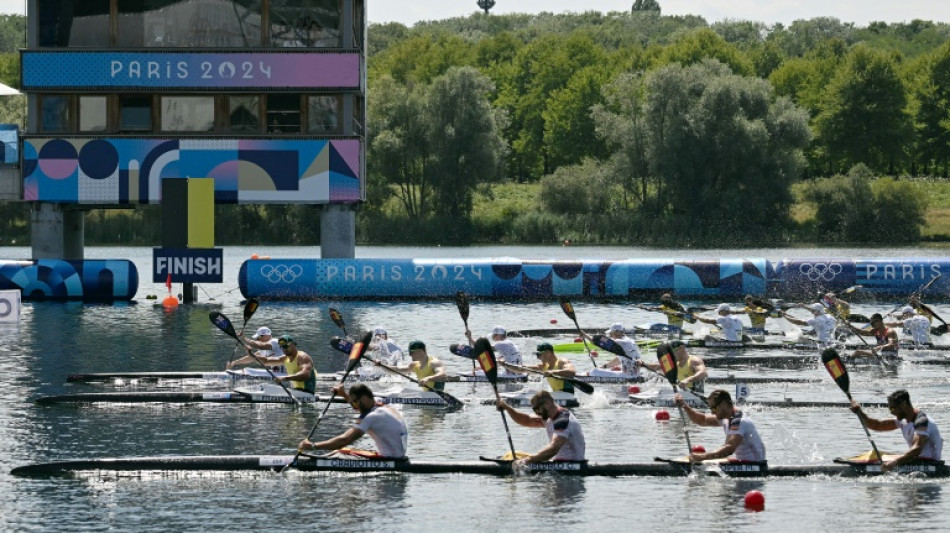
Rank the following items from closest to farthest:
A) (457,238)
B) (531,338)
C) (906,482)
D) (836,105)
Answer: (906,482) → (531,338) → (457,238) → (836,105)

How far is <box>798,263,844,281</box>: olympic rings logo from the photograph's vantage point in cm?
6184

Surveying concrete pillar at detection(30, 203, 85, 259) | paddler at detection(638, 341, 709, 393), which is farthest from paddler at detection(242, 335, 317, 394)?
concrete pillar at detection(30, 203, 85, 259)

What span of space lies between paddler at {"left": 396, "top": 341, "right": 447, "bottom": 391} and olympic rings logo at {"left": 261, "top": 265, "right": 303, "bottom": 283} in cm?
2967

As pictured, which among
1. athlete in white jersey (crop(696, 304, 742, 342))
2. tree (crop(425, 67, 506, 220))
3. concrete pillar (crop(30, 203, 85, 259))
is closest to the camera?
athlete in white jersey (crop(696, 304, 742, 342))

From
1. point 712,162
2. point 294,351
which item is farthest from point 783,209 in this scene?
point 294,351

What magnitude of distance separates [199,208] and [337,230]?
589 centimetres

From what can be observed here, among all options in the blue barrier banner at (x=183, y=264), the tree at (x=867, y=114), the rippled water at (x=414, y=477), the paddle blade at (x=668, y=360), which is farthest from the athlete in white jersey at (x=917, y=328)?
the tree at (x=867, y=114)

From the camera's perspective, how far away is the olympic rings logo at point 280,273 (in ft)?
203

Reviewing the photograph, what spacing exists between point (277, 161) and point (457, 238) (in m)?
50.5

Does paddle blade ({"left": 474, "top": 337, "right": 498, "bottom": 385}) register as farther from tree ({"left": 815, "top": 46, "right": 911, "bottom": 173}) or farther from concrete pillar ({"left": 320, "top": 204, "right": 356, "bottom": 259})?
tree ({"left": 815, "top": 46, "right": 911, "bottom": 173})

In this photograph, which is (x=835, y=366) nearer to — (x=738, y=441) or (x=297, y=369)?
(x=738, y=441)

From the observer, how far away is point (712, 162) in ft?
341

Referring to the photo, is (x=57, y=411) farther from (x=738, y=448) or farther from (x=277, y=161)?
(x=277, y=161)

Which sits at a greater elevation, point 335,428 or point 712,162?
point 712,162
